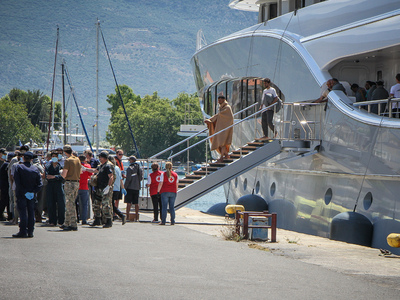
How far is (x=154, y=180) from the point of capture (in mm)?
16812

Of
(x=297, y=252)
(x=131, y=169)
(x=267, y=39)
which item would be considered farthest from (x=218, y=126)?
(x=297, y=252)

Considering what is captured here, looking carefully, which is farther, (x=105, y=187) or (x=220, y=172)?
(x=220, y=172)

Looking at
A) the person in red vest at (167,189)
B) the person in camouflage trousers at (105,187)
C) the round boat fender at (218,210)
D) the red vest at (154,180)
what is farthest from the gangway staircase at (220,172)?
the round boat fender at (218,210)

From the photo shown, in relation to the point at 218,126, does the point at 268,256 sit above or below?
below

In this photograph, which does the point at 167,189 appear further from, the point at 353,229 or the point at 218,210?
the point at 218,210

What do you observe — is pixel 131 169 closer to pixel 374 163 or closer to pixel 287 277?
pixel 374 163

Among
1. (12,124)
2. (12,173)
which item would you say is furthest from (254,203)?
(12,124)

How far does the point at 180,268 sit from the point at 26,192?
15.8 ft

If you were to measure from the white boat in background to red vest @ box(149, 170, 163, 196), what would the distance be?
3288 millimetres

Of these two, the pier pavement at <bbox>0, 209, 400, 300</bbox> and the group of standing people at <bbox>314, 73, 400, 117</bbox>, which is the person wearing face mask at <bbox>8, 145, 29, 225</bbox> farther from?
the group of standing people at <bbox>314, 73, 400, 117</bbox>

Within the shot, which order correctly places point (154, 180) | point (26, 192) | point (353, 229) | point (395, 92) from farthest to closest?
point (154, 180)
point (395, 92)
point (353, 229)
point (26, 192)

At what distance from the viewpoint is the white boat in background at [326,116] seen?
1501cm

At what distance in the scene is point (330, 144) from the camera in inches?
684

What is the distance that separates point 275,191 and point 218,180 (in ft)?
12.0
